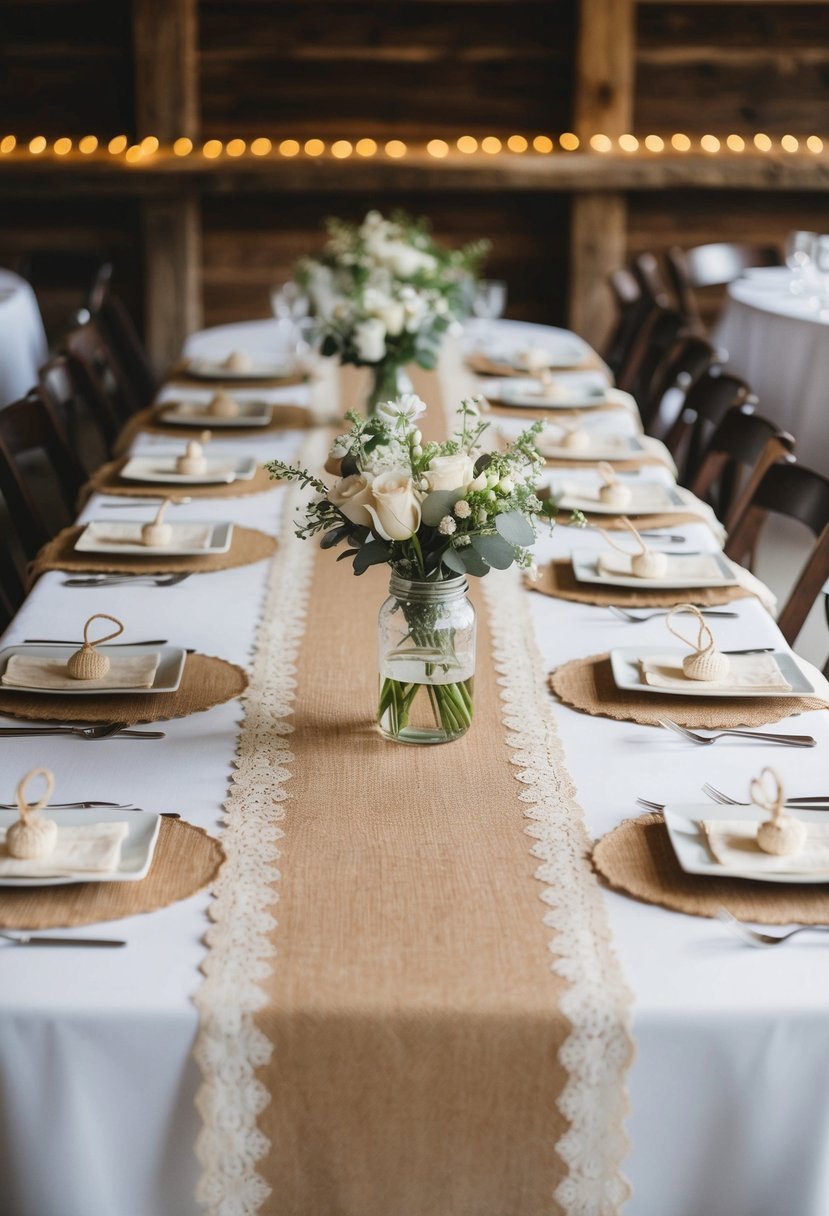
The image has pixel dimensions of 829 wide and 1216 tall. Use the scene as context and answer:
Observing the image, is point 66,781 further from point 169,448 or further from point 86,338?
point 86,338

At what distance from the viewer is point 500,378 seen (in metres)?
3.73

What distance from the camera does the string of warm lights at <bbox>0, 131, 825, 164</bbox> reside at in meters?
6.31

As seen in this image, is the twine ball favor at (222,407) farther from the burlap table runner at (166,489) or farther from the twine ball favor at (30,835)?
the twine ball favor at (30,835)

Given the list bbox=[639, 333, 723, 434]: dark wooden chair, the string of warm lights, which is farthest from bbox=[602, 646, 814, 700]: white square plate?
the string of warm lights

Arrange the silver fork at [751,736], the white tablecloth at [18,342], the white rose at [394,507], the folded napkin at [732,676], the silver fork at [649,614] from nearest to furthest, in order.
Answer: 1. the white rose at [394,507]
2. the silver fork at [751,736]
3. the folded napkin at [732,676]
4. the silver fork at [649,614]
5. the white tablecloth at [18,342]

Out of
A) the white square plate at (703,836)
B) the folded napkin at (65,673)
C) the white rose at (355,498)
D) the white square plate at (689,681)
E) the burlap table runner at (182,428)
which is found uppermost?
the white rose at (355,498)

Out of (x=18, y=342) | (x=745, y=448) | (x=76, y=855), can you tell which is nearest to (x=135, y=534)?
(x=76, y=855)

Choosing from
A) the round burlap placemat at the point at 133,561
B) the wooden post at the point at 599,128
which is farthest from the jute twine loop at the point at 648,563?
the wooden post at the point at 599,128

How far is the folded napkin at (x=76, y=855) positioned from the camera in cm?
132

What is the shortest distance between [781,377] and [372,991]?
3.65 m

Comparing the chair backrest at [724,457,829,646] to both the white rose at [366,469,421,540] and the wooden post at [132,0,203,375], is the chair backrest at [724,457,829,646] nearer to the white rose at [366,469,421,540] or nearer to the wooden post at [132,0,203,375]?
the white rose at [366,469,421,540]

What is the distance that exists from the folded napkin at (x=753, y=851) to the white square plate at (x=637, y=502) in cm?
115

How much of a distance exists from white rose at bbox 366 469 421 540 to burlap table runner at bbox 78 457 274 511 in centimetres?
111

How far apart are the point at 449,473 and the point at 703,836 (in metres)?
0.48
